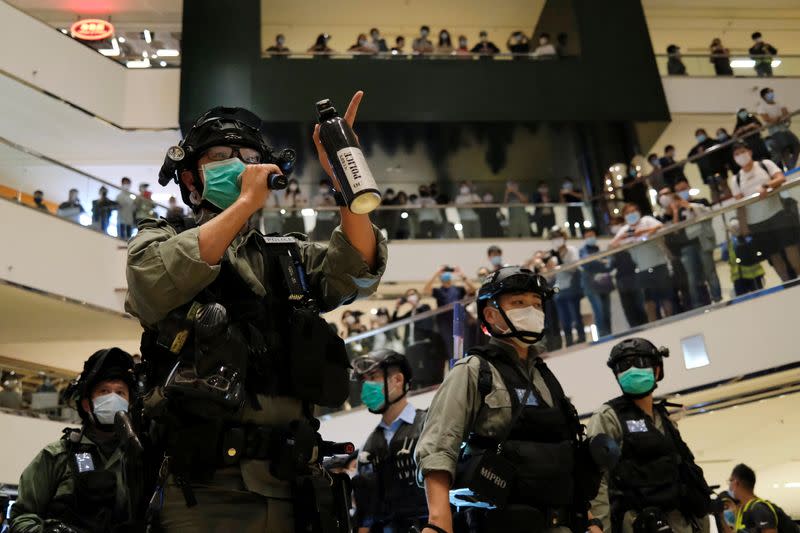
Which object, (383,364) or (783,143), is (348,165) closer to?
(383,364)

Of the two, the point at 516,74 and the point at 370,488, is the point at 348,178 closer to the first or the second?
the point at 370,488

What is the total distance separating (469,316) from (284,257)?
751cm

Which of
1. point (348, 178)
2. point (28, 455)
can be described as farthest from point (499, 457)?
point (28, 455)

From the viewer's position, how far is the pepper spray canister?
2.20m

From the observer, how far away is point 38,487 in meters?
4.08

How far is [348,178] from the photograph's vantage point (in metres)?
2.23

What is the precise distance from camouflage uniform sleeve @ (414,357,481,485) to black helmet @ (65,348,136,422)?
5.98 ft

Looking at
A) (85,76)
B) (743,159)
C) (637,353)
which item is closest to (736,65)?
(743,159)

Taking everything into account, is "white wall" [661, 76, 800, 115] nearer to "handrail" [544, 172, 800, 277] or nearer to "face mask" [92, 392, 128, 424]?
"handrail" [544, 172, 800, 277]

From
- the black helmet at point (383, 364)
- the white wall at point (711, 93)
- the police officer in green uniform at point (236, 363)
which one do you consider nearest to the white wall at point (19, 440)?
the black helmet at point (383, 364)

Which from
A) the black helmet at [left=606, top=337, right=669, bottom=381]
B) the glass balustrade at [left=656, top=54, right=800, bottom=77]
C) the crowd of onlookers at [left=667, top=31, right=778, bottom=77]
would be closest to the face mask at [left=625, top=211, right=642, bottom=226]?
the black helmet at [left=606, top=337, right=669, bottom=381]

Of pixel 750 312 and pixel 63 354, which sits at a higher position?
pixel 63 354

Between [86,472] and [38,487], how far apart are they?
23 cm

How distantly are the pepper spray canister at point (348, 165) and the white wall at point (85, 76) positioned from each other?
16.2 metres
